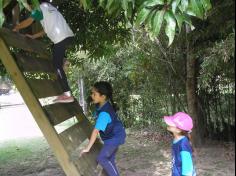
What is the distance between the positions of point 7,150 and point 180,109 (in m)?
3.95

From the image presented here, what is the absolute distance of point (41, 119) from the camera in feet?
10.5

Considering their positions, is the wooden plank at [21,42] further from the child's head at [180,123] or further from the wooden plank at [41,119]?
the child's head at [180,123]

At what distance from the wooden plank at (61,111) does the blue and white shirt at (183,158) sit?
3.40 feet

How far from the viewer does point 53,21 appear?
391 cm

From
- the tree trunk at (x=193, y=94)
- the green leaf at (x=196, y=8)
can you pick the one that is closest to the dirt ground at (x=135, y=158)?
the tree trunk at (x=193, y=94)

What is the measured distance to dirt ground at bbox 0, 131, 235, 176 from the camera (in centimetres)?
603

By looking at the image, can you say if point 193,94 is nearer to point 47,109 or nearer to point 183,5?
point 47,109

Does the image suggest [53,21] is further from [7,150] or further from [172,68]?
[7,150]

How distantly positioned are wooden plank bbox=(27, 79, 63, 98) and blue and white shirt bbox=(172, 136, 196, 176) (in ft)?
4.05

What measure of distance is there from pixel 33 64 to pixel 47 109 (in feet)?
2.17

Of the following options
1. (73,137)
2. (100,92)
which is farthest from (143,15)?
(100,92)

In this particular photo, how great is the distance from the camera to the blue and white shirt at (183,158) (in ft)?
10.0

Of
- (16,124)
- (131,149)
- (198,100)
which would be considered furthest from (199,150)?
(16,124)

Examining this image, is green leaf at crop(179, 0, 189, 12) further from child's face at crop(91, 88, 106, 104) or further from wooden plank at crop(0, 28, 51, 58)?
child's face at crop(91, 88, 106, 104)
